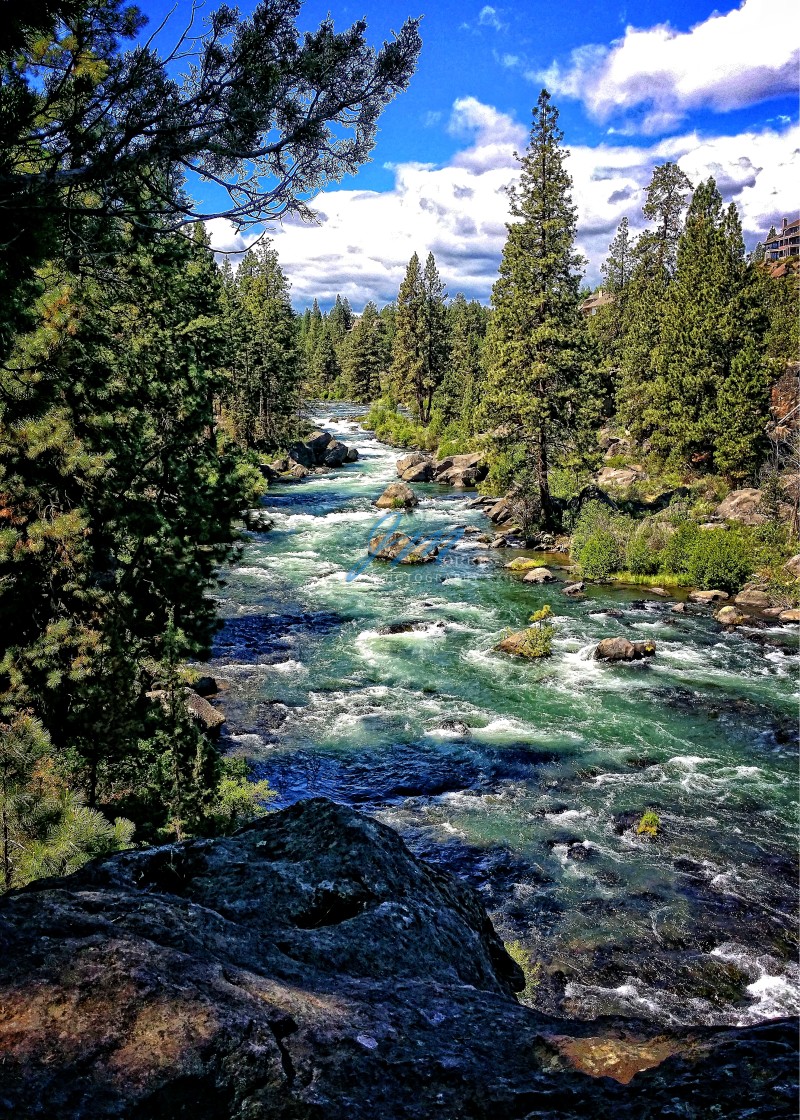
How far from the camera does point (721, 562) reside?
2655cm

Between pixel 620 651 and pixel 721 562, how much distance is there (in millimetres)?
8556

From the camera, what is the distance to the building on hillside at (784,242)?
12106 cm

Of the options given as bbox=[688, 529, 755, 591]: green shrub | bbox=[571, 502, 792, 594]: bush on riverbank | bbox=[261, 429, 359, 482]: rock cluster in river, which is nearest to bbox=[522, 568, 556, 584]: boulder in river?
bbox=[571, 502, 792, 594]: bush on riverbank

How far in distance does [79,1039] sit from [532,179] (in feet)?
127

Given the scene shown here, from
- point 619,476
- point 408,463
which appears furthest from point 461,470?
point 619,476

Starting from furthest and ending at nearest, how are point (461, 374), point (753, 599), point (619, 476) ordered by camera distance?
1. point (461, 374)
2. point (619, 476)
3. point (753, 599)

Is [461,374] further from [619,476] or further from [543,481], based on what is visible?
[543,481]

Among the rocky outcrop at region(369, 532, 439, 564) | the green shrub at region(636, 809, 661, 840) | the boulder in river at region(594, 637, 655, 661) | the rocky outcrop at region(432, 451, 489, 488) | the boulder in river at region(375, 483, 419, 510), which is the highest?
the rocky outcrop at region(432, 451, 489, 488)

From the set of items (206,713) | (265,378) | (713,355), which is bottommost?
(206,713)

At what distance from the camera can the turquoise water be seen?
34.4 feet

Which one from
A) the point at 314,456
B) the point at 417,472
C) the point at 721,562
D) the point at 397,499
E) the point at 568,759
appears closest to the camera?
the point at 568,759

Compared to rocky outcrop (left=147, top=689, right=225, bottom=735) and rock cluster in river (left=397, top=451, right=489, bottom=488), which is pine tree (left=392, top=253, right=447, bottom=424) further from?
rocky outcrop (left=147, top=689, right=225, bottom=735)

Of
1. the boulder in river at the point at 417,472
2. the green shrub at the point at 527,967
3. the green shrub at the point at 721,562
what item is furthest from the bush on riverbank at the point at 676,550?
the boulder in river at the point at 417,472

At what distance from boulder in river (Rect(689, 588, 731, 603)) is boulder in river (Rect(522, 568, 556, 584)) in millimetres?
5229
